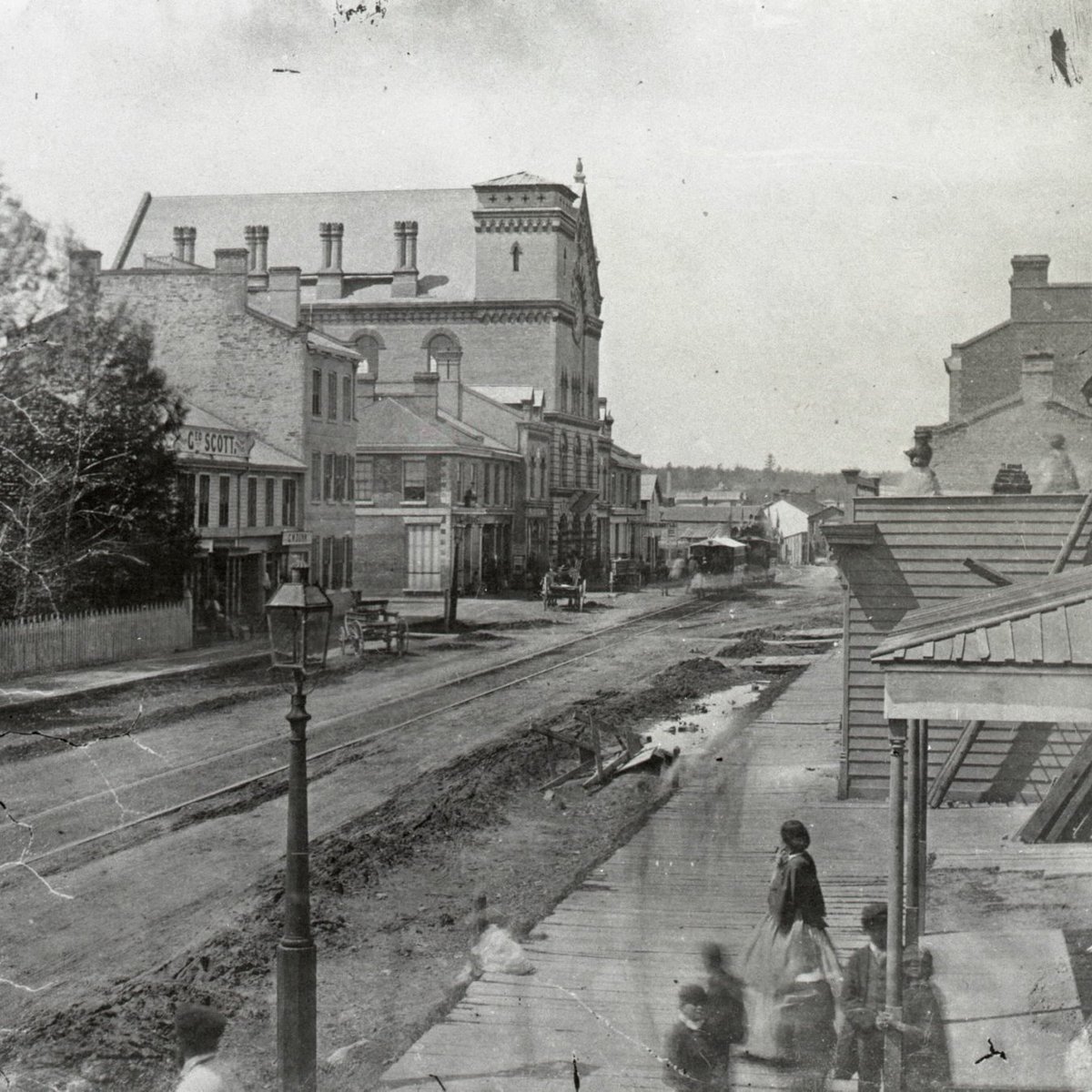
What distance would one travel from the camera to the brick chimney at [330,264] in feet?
51.3

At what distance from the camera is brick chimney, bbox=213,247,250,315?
20.9m

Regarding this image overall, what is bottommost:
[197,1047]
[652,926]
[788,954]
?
[652,926]

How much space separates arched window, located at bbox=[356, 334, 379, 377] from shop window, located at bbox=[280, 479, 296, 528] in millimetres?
3424

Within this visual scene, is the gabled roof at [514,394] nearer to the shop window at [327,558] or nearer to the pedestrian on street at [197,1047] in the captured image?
the shop window at [327,558]

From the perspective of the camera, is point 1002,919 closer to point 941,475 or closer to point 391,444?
point 941,475

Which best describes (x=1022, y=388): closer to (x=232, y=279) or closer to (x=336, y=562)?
(x=336, y=562)

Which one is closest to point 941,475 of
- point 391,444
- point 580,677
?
point 580,677

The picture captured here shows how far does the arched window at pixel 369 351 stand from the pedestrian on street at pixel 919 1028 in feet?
35.0

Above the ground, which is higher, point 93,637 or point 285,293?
point 285,293

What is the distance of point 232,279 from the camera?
21.6 meters

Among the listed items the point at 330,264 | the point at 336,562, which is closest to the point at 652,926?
the point at 330,264

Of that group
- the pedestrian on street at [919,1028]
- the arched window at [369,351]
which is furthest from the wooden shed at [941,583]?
the arched window at [369,351]

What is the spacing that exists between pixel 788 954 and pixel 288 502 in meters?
14.7

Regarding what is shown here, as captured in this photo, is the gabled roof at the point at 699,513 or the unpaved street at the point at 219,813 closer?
the unpaved street at the point at 219,813
